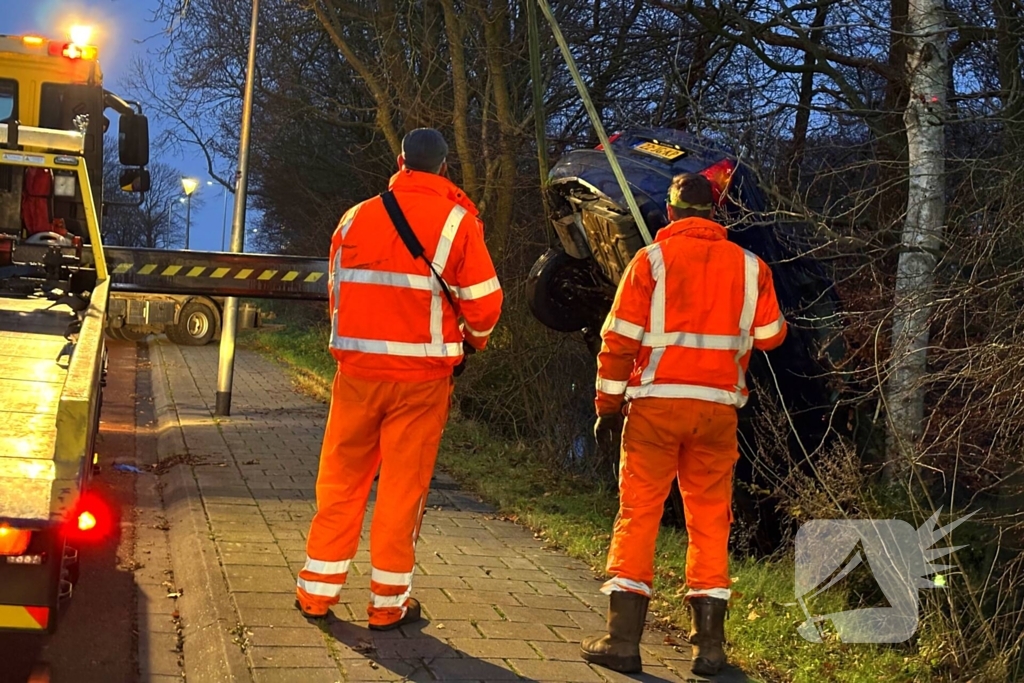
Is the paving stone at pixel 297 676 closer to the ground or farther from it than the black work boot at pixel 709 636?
closer to the ground

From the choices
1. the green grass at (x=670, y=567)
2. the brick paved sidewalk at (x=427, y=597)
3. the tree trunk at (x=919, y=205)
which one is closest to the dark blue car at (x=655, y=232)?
the tree trunk at (x=919, y=205)

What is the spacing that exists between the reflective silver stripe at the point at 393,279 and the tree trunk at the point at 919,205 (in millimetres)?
2187

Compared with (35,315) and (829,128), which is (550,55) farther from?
(35,315)

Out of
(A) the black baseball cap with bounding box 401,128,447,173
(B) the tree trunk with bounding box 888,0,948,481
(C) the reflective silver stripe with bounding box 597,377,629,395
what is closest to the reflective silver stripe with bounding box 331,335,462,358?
(C) the reflective silver stripe with bounding box 597,377,629,395

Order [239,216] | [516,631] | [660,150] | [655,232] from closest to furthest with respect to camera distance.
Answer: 1. [516,631]
2. [655,232]
3. [660,150]
4. [239,216]

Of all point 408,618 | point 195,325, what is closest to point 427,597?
point 408,618

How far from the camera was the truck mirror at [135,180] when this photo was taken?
9.82 m

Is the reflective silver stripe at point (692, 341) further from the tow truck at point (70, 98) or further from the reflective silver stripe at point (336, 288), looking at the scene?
the tow truck at point (70, 98)

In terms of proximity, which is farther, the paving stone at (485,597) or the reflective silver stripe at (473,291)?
the paving stone at (485,597)

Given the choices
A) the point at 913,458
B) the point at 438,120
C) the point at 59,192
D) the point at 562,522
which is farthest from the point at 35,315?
the point at 438,120

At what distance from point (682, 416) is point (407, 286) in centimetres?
120

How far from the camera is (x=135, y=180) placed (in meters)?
9.93

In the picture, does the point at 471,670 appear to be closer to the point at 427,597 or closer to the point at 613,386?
the point at 427,597

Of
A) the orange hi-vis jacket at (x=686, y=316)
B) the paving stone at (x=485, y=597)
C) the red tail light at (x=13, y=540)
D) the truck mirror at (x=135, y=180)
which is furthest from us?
the truck mirror at (x=135, y=180)
